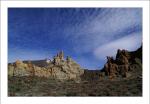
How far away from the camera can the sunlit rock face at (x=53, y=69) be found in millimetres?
12977

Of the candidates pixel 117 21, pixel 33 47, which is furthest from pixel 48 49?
pixel 117 21

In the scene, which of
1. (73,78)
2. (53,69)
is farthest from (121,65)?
(53,69)

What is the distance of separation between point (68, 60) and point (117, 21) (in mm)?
1015

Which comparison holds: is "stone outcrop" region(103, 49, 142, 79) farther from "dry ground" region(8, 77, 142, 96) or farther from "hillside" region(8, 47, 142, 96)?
"dry ground" region(8, 77, 142, 96)

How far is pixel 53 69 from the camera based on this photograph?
13.1 meters

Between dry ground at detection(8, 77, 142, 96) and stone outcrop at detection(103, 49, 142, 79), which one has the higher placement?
stone outcrop at detection(103, 49, 142, 79)

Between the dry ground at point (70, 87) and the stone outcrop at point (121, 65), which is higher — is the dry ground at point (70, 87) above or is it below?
below

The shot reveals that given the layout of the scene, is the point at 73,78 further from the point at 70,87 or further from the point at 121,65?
the point at 121,65

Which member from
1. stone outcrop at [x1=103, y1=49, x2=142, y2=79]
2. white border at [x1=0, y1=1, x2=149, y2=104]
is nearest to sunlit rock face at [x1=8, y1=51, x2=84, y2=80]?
white border at [x1=0, y1=1, x2=149, y2=104]

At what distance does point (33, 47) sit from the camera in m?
13.0

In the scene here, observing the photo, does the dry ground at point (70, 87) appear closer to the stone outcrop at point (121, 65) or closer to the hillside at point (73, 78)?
the hillside at point (73, 78)

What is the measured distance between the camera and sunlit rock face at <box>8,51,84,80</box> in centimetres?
1298
